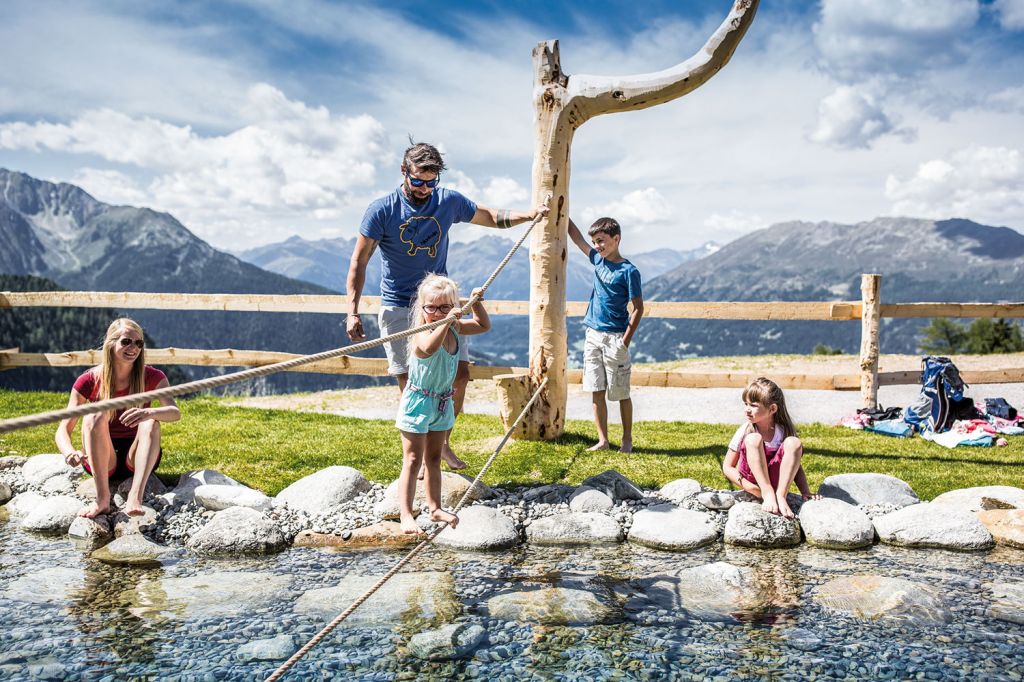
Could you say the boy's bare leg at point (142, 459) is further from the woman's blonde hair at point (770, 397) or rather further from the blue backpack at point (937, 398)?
the blue backpack at point (937, 398)

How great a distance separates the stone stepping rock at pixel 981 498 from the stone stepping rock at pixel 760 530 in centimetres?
110

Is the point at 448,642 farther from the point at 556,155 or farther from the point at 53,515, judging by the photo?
the point at 556,155

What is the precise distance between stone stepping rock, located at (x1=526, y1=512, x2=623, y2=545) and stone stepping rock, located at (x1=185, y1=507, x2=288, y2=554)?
162cm

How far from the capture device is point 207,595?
391 centimetres

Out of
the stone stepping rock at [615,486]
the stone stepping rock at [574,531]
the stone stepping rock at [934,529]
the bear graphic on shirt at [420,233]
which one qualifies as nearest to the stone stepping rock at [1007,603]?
the stone stepping rock at [934,529]

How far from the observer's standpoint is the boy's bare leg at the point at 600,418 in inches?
257

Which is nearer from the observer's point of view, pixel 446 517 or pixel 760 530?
pixel 446 517

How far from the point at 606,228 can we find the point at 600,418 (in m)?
1.69

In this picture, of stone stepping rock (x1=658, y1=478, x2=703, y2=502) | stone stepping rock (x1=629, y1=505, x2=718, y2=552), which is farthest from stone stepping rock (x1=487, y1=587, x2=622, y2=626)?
stone stepping rock (x1=658, y1=478, x2=703, y2=502)

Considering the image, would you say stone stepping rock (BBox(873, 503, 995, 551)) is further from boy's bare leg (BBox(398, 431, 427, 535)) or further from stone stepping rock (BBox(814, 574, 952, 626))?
boy's bare leg (BBox(398, 431, 427, 535))

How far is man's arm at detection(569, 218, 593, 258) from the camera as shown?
6.49 m

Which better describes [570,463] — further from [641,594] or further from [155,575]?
[155,575]

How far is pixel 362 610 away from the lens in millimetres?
3779

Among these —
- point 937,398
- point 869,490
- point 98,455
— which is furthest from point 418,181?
point 937,398
